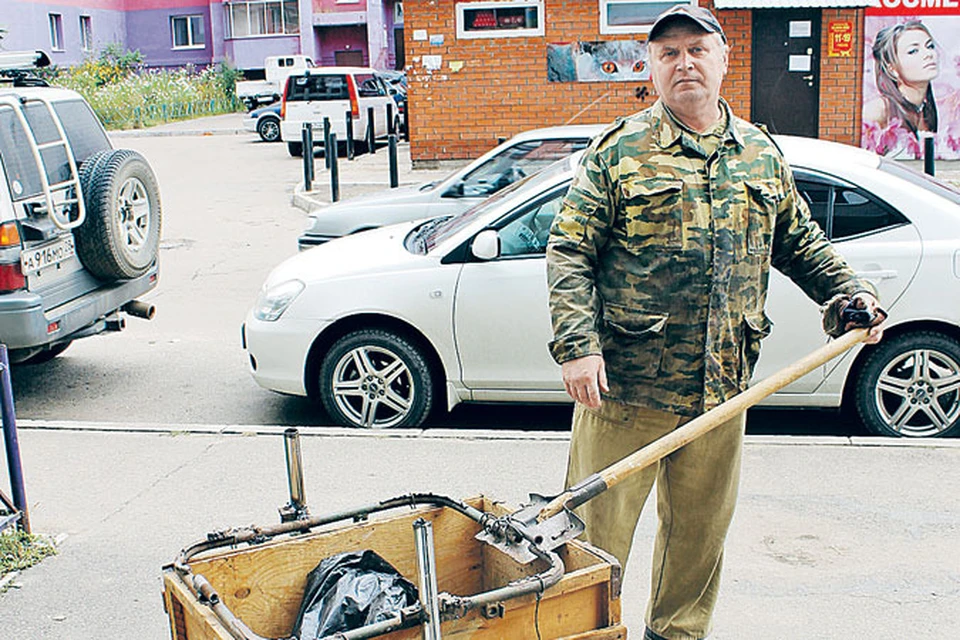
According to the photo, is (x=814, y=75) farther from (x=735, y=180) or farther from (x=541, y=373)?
(x=735, y=180)

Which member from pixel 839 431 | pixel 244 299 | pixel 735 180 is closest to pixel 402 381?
pixel 839 431

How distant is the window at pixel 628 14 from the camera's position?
16609 mm

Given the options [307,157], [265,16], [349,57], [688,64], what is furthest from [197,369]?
[265,16]

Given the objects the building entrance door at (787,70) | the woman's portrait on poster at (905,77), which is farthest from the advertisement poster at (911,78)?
the building entrance door at (787,70)

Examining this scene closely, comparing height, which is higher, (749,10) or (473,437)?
(749,10)

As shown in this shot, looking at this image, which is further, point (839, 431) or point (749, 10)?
point (749, 10)

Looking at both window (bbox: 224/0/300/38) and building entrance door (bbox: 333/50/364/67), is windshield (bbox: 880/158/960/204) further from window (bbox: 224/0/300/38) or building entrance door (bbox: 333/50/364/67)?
window (bbox: 224/0/300/38)

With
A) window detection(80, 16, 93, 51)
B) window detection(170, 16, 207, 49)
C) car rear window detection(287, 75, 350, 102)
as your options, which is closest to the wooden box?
car rear window detection(287, 75, 350, 102)

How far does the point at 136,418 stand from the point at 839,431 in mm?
4097

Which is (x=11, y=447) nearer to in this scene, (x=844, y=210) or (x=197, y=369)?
(x=197, y=369)

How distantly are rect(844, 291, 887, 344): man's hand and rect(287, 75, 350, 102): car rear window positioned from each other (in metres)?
21.2

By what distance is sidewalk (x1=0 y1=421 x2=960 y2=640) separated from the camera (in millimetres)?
4246

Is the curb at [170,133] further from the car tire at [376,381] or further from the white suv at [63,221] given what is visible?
the car tire at [376,381]

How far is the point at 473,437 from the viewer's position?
242 inches
